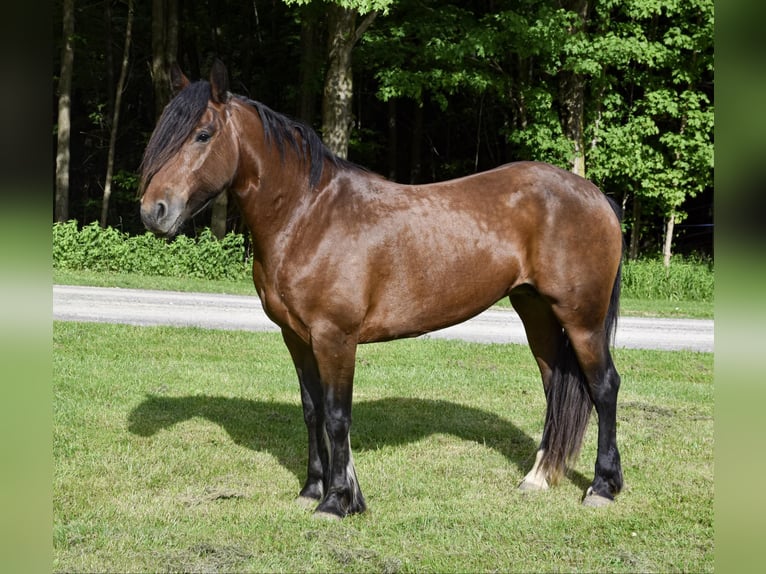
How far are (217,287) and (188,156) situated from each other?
437 inches

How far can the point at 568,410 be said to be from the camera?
5.02 metres

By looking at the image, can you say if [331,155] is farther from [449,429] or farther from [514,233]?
[449,429]

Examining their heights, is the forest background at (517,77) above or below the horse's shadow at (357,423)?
above

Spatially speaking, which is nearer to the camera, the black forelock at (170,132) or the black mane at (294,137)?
the black forelock at (170,132)

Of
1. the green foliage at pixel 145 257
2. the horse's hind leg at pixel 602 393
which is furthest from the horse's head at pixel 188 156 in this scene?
the green foliage at pixel 145 257

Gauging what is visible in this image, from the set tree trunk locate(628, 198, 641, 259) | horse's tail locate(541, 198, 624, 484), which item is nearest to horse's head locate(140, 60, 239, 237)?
horse's tail locate(541, 198, 624, 484)

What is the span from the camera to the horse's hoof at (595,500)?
183 inches

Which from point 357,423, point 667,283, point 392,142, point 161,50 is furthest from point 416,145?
point 357,423

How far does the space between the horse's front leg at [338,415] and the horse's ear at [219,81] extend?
4.61ft

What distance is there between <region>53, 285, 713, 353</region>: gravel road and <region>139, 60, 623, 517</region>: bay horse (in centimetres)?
553

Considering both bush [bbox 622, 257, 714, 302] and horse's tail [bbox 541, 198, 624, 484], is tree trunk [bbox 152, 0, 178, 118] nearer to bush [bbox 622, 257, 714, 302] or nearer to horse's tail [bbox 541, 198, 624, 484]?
bush [bbox 622, 257, 714, 302]

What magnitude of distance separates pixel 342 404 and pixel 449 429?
223cm

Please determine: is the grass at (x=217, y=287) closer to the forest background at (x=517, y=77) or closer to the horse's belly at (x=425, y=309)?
the forest background at (x=517, y=77)
